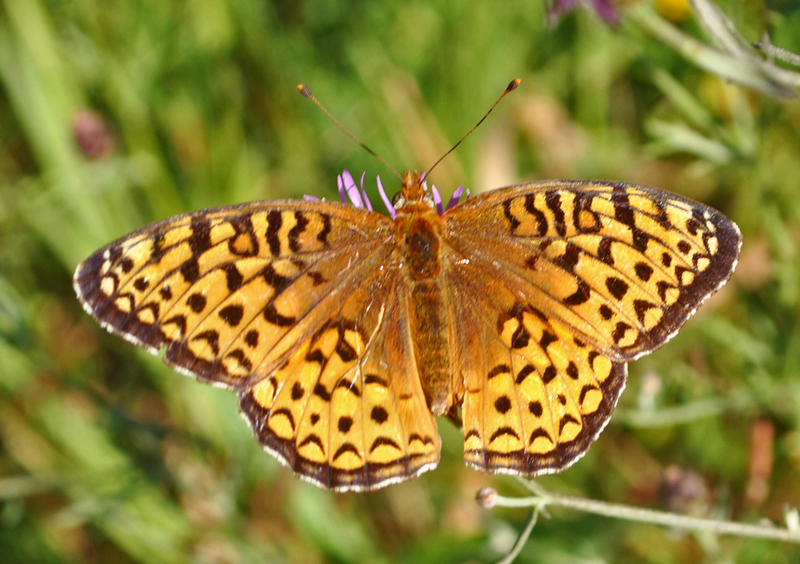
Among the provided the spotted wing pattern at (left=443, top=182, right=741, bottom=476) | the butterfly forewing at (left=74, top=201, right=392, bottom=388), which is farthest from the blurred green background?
the butterfly forewing at (left=74, top=201, right=392, bottom=388)

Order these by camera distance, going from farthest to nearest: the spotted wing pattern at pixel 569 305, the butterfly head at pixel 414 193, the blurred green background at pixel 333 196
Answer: the blurred green background at pixel 333 196
the butterfly head at pixel 414 193
the spotted wing pattern at pixel 569 305

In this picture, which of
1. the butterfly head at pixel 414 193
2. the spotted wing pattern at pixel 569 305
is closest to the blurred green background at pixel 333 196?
the spotted wing pattern at pixel 569 305

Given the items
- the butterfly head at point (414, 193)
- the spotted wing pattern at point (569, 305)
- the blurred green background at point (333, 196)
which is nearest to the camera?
the spotted wing pattern at point (569, 305)

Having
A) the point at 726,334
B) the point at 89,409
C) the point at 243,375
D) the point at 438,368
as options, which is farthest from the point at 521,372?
the point at 89,409

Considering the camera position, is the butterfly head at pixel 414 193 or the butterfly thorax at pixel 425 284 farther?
the butterfly head at pixel 414 193

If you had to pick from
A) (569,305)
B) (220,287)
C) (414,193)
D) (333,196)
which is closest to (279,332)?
(220,287)

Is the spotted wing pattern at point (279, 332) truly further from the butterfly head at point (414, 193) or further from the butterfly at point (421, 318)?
the butterfly head at point (414, 193)

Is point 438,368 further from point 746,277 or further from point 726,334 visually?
point 746,277

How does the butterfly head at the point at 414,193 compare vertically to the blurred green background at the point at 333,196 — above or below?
above

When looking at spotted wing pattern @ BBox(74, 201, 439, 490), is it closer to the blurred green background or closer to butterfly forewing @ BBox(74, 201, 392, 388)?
butterfly forewing @ BBox(74, 201, 392, 388)
